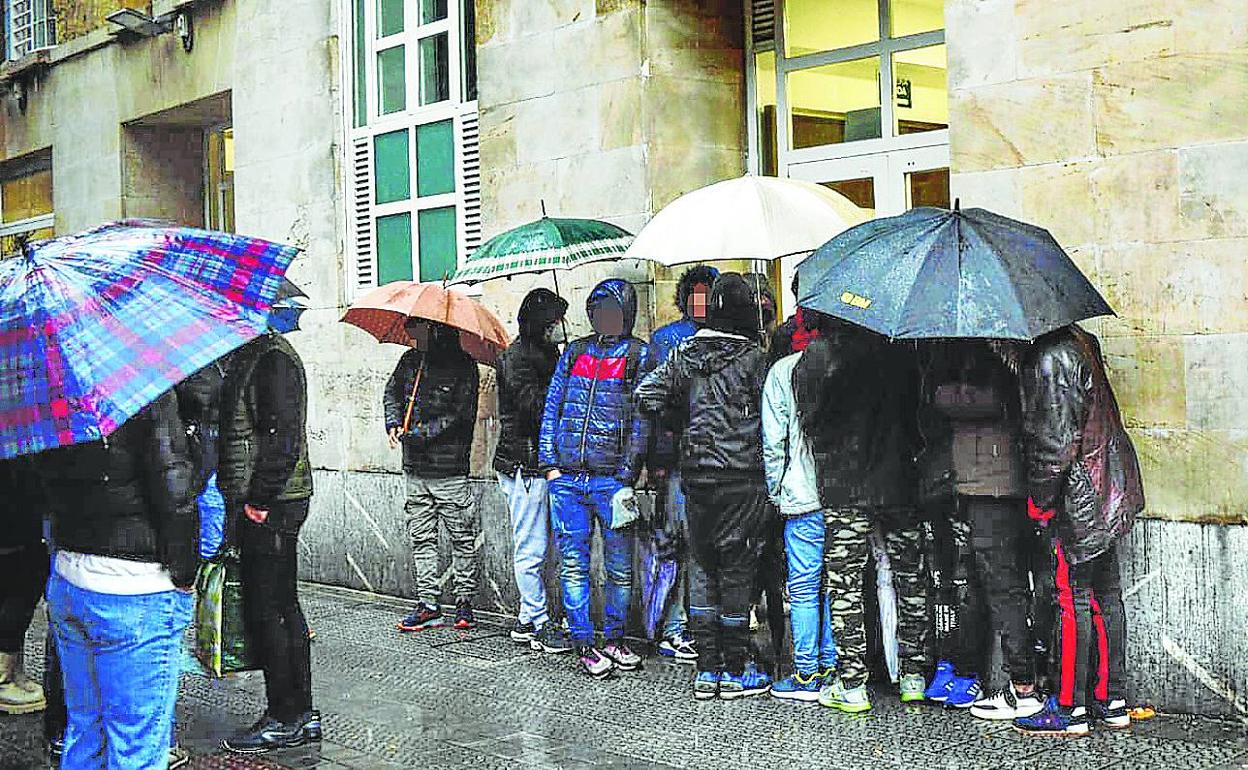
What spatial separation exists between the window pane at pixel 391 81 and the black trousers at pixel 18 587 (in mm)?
5099

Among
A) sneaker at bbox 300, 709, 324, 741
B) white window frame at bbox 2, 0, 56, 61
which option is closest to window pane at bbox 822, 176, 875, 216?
sneaker at bbox 300, 709, 324, 741

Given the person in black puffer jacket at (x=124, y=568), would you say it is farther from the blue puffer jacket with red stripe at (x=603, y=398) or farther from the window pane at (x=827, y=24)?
the window pane at (x=827, y=24)

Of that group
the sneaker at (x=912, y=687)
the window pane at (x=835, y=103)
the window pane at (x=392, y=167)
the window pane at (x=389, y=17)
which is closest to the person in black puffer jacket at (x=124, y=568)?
the sneaker at (x=912, y=687)

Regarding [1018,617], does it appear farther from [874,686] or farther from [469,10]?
[469,10]

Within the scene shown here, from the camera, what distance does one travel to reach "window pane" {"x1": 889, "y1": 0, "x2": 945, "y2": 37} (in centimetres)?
910

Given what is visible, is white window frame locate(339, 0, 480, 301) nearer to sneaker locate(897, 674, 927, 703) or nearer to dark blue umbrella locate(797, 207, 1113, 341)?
dark blue umbrella locate(797, 207, 1113, 341)

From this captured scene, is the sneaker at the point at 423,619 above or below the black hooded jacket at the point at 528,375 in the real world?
below

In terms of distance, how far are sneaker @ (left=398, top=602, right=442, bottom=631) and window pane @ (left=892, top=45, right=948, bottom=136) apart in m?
4.07

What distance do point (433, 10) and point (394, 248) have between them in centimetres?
175

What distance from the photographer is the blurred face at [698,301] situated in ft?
25.8

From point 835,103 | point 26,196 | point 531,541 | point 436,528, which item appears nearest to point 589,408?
point 531,541

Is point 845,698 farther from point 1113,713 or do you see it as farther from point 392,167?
point 392,167

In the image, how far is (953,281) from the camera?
21.4ft

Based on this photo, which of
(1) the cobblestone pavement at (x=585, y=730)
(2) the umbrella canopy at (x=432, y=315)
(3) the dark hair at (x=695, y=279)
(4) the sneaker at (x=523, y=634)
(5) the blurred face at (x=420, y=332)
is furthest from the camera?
(5) the blurred face at (x=420, y=332)
